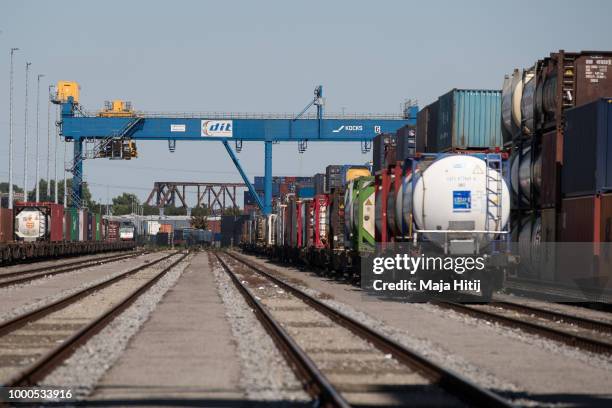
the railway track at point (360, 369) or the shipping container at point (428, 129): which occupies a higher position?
the shipping container at point (428, 129)

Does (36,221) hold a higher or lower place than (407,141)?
lower

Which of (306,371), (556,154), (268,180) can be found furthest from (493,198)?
(268,180)

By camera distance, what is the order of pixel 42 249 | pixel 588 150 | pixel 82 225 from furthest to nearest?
pixel 82 225 → pixel 42 249 → pixel 588 150

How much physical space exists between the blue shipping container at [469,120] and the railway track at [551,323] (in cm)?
643

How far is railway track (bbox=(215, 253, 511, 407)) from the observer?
30.5 ft

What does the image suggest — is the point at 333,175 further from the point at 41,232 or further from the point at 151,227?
the point at 151,227

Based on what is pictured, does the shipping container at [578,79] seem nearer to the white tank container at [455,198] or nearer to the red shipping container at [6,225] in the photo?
the white tank container at [455,198]

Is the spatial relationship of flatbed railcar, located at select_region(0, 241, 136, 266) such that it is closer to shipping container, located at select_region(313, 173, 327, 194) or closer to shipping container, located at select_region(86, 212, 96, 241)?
shipping container, located at select_region(86, 212, 96, 241)

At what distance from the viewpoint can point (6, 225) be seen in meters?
48.8

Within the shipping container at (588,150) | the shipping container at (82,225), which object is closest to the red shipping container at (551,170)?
the shipping container at (588,150)

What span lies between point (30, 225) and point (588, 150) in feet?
133

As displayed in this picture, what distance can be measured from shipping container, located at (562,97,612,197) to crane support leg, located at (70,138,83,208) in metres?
47.1

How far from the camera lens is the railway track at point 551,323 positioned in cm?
1398

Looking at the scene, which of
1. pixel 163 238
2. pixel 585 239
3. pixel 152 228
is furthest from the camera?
pixel 152 228
